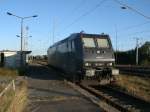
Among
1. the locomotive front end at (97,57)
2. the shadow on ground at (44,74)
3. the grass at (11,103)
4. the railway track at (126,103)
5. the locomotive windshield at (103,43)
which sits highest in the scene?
the locomotive windshield at (103,43)

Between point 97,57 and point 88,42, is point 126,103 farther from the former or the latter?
point 88,42

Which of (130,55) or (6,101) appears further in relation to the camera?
(130,55)

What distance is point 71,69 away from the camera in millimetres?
24984

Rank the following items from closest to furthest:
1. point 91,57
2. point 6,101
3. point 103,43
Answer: point 6,101 < point 91,57 < point 103,43

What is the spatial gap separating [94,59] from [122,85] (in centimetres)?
259

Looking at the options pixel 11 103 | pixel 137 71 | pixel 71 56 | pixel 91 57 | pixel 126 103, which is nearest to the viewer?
pixel 11 103

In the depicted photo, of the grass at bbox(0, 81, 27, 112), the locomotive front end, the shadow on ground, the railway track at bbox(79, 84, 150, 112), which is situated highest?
the locomotive front end

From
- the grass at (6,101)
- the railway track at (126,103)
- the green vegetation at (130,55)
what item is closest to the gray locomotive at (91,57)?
the railway track at (126,103)

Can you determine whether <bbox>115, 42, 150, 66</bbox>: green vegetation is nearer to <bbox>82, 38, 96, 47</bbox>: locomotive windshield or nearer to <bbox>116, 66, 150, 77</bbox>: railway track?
<bbox>116, 66, 150, 77</bbox>: railway track

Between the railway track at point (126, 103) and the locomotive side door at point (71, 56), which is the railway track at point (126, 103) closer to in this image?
the railway track at point (126, 103)

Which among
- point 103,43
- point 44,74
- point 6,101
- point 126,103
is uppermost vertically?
point 103,43

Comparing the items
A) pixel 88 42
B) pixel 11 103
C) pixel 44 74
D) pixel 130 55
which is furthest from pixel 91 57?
pixel 130 55

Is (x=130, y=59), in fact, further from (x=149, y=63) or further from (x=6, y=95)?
(x=6, y=95)

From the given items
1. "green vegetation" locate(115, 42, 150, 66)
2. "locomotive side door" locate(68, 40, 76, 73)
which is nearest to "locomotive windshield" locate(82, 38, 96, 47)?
"locomotive side door" locate(68, 40, 76, 73)
